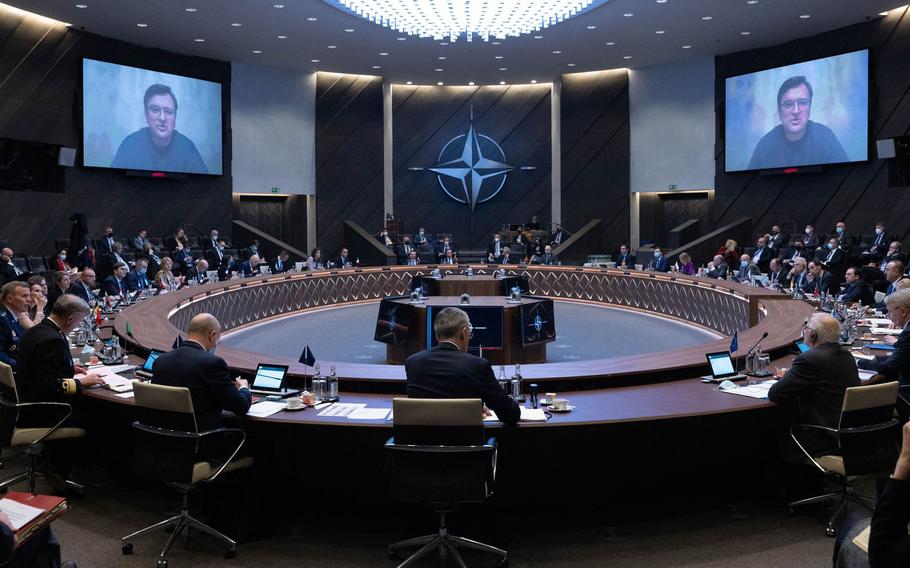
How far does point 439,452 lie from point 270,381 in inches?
63.4

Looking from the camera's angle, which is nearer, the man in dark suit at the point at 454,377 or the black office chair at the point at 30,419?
the man in dark suit at the point at 454,377

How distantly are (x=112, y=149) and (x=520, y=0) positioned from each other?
1026 cm

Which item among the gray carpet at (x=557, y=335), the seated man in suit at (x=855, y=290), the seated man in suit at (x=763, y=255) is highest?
the seated man in suit at (x=763, y=255)

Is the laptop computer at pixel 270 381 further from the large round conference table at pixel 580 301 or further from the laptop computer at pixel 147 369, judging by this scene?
the laptop computer at pixel 147 369

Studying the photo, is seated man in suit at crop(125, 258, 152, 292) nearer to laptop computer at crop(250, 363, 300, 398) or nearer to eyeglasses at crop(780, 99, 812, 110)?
laptop computer at crop(250, 363, 300, 398)

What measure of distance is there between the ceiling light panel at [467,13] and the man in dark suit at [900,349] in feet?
26.8

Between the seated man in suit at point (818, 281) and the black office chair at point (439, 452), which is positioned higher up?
the seated man in suit at point (818, 281)

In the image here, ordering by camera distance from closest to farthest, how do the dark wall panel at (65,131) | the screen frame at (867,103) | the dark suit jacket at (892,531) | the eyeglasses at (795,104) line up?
1. the dark suit jacket at (892,531)
2. the dark wall panel at (65,131)
3. the screen frame at (867,103)
4. the eyeglasses at (795,104)

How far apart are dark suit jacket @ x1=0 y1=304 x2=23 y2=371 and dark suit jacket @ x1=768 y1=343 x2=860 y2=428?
480cm

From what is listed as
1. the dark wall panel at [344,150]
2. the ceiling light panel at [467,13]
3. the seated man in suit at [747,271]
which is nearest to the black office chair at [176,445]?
the ceiling light panel at [467,13]

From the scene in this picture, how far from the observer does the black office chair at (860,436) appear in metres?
3.66

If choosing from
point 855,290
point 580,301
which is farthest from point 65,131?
point 855,290

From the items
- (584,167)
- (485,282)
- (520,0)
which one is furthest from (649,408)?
(584,167)

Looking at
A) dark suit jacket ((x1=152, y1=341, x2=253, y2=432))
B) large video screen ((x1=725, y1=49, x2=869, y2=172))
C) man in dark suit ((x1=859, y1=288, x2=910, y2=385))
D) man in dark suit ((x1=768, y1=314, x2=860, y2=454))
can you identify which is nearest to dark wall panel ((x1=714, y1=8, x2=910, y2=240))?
large video screen ((x1=725, y1=49, x2=869, y2=172))
